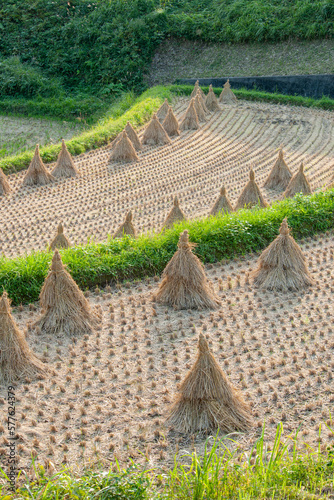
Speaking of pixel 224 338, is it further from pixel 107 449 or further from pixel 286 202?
pixel 286 202

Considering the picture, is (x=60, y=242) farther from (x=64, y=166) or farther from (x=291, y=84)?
(x=291, y=84)

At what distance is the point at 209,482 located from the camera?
4309mm

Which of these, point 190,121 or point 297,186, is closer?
point 297,186

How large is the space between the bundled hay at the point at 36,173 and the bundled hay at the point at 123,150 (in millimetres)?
1900

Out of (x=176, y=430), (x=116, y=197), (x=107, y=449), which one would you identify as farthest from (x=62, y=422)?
(x=116, y=197)

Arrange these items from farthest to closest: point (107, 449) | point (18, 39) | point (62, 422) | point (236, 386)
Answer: point (18, 39)
point (236, 386)
point (62, 422)
point (107, 449)

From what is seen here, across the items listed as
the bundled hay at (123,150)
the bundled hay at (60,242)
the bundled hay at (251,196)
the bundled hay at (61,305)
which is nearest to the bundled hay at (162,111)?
the bundled hay at (123,150)

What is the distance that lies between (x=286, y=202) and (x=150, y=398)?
5.03m

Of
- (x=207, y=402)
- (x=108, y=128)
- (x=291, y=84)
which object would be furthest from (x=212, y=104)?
(x=207, y=402)

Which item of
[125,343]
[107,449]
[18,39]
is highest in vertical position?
[18,39]

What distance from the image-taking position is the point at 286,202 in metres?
9.90

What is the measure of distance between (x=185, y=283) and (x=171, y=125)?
9.28 meters

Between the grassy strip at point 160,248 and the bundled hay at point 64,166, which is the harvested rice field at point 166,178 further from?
the grassy strip at point 160,248

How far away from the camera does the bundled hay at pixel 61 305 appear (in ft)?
22.3
